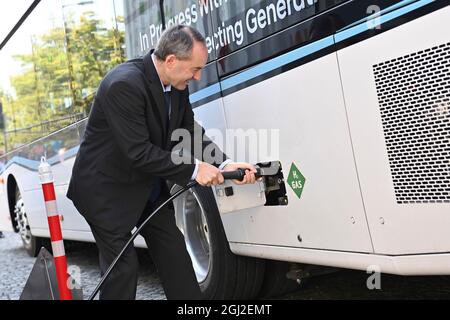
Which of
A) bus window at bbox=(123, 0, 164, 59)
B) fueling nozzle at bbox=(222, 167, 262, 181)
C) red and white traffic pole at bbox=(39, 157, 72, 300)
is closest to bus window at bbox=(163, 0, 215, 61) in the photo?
bus window at bbox=(123, 0, 164, 59)

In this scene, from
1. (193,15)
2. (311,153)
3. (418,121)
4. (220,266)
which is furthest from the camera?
(220,266)

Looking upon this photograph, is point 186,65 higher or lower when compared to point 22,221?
higher

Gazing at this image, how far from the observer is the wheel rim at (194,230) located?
15.9 ft

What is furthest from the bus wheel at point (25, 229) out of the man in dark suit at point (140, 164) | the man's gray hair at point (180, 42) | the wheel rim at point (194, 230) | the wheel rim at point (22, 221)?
the man's gray hair at point (180, 42)

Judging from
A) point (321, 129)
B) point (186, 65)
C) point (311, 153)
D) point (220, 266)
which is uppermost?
point (186, 65)

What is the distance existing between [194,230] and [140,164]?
6.01 ft

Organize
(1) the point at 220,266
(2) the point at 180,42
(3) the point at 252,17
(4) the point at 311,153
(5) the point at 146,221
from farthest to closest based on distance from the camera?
(1) the point at 220,266 < (3) the point at 252,17 < (4) the point at 311,153 < (5) the point at 146,221 < (2) the point at 180,42

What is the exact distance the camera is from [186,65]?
3295 mm

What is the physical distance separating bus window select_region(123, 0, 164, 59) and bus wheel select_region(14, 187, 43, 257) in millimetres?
4260

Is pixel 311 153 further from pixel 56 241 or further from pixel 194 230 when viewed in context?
pixel 194 230

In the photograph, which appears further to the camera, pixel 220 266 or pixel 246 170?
pixel 220 266

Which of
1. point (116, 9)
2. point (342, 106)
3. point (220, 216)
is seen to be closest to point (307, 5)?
point (342, 106)

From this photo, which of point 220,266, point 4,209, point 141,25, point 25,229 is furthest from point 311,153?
point 4,209

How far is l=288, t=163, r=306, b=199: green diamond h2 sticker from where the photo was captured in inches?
143
